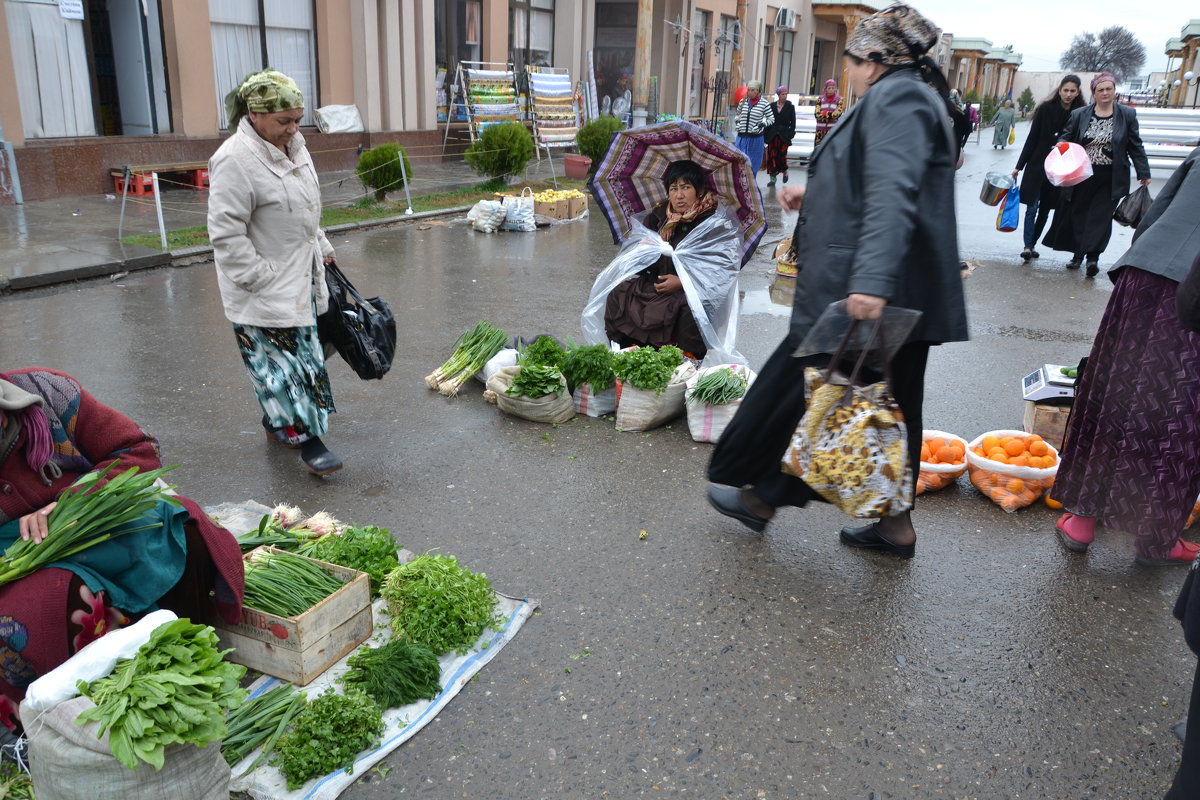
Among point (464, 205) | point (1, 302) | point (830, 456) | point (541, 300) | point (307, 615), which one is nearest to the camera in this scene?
point (307, 615)

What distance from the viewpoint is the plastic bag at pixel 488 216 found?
40.1 feet

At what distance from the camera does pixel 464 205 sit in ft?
45.4

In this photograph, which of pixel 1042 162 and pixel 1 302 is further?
pixel 1042 162

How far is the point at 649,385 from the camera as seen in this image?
16.8ft

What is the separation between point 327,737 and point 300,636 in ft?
1.23

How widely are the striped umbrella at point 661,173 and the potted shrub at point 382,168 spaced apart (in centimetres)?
807

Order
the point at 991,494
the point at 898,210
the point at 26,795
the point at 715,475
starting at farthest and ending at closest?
the point at 991,494
the point at 715,475
the point at 898,210
the point at 26,795

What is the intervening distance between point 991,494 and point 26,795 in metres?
3.99

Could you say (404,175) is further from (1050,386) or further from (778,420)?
(778,420)

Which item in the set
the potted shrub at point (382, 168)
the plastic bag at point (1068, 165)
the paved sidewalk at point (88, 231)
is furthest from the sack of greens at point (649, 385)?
the potted shrub at point (382, 168)

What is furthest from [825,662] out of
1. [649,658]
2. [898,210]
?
[898,210]

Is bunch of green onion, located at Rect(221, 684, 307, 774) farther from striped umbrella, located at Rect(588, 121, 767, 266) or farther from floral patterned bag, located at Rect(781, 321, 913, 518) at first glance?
striped umbrella, located at Rect(588, 121, 767, 266)

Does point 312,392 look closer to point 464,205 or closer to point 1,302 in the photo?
point 1,302

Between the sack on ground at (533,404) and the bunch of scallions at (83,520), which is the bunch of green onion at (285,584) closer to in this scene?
the bunch of scallions at (83,520)
